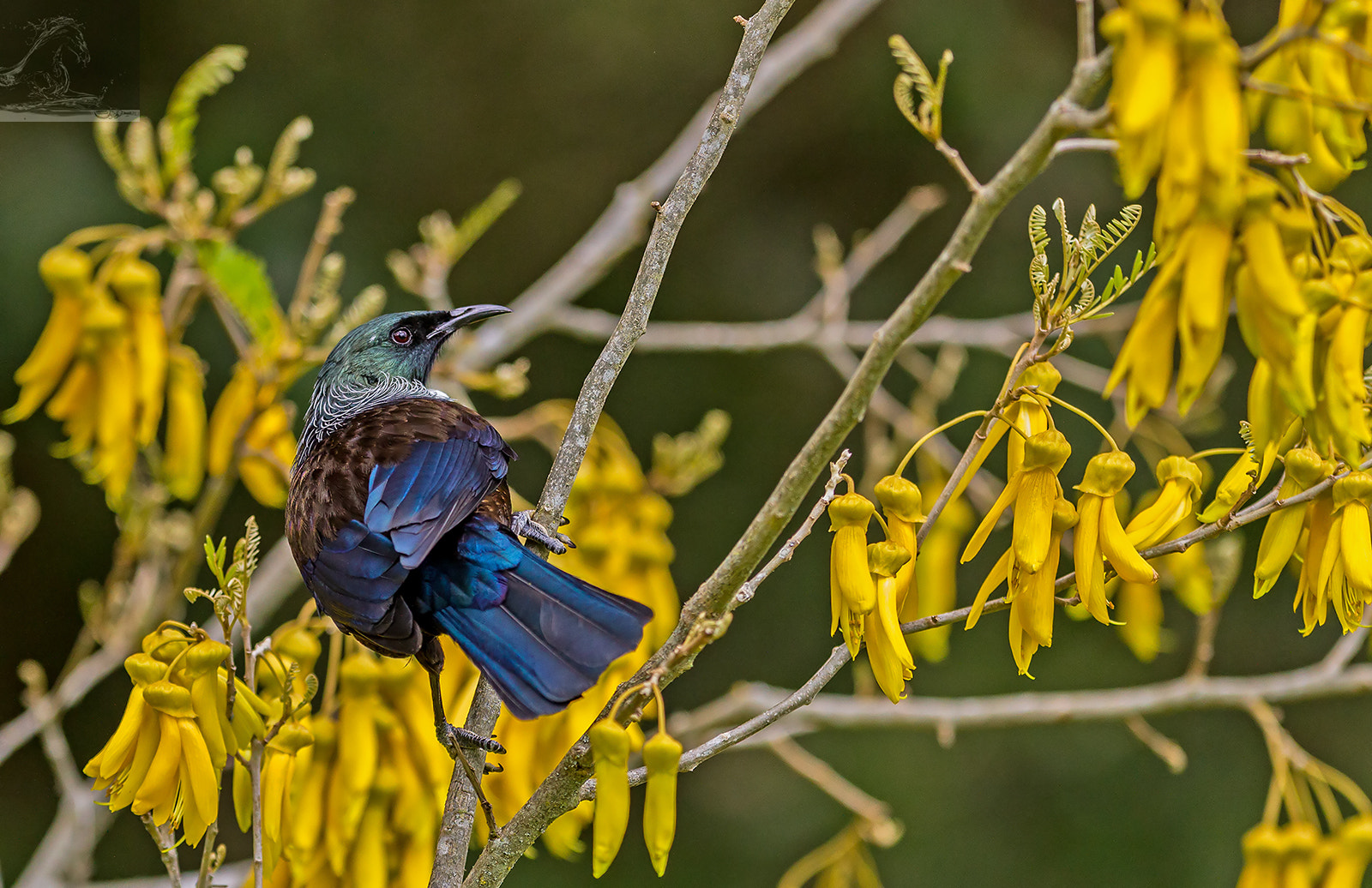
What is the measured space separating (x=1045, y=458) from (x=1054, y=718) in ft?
3.56

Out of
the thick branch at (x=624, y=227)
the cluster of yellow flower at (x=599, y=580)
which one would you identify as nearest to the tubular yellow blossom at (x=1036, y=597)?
the cluster of yellow flower at (x=599, y=580)

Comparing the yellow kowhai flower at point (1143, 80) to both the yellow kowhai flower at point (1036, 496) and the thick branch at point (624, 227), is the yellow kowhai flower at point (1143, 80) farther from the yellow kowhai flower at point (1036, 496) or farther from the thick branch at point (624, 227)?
the thick branch at point (624, 227)

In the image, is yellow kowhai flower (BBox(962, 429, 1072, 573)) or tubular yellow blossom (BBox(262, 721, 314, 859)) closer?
yellow kowhai flower (BBox(962, 429, 1072, 573))

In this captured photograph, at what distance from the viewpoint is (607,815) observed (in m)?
1.09

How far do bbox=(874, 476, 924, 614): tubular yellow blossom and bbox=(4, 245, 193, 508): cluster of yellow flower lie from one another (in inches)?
43.5

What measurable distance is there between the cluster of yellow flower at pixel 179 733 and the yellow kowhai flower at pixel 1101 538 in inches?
31.9

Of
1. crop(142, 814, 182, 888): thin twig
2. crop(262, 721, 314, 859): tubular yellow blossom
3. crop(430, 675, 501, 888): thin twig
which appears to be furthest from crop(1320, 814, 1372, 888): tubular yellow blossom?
crop(142, 814, 182, 888): thin twig

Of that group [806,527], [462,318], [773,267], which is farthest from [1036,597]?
[773,267]

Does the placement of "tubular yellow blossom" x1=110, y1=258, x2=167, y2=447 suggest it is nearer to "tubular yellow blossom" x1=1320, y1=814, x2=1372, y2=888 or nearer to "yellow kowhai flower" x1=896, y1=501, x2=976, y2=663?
"yellow kowhai flower" x1=896, y1=501, x2=976, y2=663

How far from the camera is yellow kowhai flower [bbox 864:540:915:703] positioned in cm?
114

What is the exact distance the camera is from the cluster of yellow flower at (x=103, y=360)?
173cm

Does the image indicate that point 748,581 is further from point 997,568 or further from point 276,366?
point 276,366

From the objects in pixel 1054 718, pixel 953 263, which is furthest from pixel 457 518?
pixel 1054 718

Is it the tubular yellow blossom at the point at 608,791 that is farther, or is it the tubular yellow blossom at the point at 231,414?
the tubular yellow blossom at the point at 231,414
